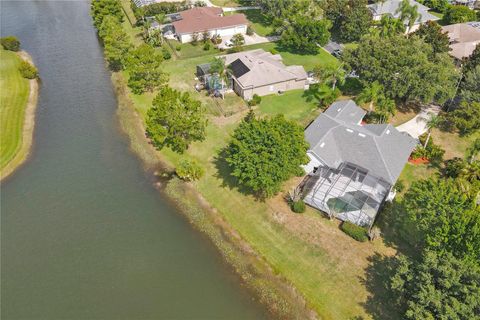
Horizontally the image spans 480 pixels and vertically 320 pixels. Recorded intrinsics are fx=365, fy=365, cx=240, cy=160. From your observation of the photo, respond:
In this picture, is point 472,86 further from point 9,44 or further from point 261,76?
point 9,44

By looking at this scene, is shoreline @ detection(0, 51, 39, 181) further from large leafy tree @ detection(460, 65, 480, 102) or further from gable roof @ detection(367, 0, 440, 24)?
gable roof @ detection(367, 0, 440, 24)

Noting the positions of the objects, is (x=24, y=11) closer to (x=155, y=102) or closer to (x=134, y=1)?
(x=134, y=1)

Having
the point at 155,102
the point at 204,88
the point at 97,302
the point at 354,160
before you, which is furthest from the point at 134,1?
the point at 97,302

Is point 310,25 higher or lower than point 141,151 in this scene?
higher

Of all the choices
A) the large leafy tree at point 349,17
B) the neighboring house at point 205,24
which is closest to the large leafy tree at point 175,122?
the neighboring house at point 205,24

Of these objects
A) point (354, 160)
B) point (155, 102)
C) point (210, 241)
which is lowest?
point (210, 241)

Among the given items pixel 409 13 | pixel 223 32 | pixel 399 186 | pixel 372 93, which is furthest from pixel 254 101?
pixel 409 13

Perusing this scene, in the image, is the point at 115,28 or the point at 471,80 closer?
the point at 471,80
